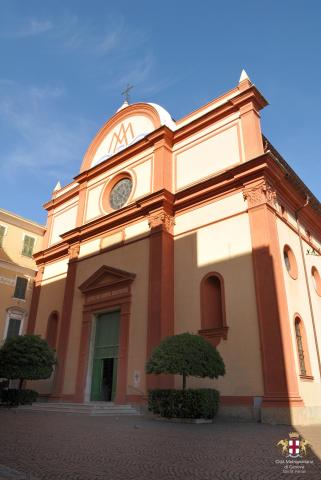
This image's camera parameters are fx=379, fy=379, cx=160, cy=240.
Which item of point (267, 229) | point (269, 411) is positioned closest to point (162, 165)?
point (267, 229)

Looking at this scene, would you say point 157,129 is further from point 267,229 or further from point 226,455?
point 226,455

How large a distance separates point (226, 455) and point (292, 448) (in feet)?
4.75

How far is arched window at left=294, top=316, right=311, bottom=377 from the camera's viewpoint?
1349 cm

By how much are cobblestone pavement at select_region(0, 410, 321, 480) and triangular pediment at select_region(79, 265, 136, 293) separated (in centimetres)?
878

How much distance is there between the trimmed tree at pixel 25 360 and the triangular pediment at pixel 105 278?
142 inches

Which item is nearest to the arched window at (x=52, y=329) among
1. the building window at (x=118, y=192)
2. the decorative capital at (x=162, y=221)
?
the building window at (x=118, y=192)

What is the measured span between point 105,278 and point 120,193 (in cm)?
505

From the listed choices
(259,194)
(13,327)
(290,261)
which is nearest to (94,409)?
(290,261)

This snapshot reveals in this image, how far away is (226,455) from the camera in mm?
5941

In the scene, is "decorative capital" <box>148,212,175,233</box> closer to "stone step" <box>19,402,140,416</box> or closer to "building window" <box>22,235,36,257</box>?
"stone step" <box>19,402,140,416</box>

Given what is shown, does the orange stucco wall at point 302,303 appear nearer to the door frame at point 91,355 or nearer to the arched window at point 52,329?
the door frame at point 91,355

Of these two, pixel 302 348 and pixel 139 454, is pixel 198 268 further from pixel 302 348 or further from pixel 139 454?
pixel 139 454

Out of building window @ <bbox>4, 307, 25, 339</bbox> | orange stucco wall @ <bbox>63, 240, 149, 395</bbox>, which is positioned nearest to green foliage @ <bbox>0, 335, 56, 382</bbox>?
orange stucco wall @ <bbox>63, 240, 149, 395</bbox>

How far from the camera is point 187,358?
11578 millimetres
